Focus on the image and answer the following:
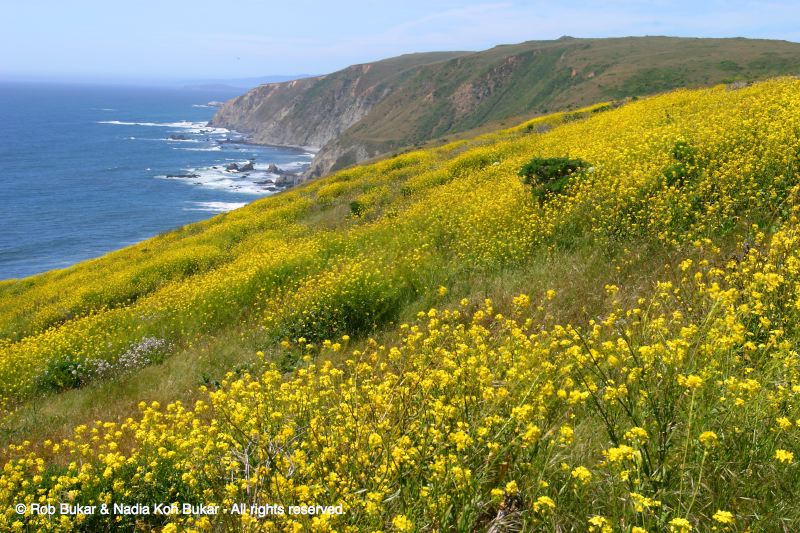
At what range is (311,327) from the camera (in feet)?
28.9

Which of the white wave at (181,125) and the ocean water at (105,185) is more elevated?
the white wave at (181,125)

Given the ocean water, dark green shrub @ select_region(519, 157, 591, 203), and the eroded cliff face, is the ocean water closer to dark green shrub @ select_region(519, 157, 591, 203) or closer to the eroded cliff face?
the eroded cliff face

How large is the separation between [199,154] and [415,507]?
429ft

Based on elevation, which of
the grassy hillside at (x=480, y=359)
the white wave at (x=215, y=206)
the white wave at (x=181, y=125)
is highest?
the white wave at (x=181, y=125)

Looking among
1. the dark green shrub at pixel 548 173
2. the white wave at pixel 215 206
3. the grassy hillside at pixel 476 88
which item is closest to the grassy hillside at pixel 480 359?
the dark green shrub at pixel 548 173

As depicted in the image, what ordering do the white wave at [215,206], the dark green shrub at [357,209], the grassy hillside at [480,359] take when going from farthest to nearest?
the white wave at [215,206], the dark green shrub at [357,209], the grassy hillside at [480,359]

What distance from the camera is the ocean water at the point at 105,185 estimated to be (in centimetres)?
5956

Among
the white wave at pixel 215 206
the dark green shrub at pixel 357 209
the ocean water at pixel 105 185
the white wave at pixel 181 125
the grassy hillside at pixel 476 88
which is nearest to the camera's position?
the dark green shrub at pixel 357 209

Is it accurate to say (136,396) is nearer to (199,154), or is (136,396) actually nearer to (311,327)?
(311,327)

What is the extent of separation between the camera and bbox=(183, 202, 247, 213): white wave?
7319cm

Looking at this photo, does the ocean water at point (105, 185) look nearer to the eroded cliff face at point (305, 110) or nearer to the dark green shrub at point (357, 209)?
the eroded cliff face at point (305, 110)

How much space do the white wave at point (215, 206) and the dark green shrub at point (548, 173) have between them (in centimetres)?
6613

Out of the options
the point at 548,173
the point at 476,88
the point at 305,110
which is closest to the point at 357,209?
the point at 548,173

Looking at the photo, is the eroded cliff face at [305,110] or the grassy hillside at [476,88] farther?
the eroded cliff face at [305,110]
